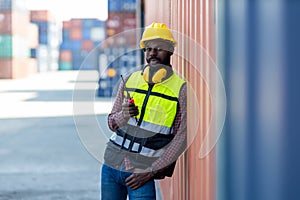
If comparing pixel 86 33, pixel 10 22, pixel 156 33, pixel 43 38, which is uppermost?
pixel 156 33

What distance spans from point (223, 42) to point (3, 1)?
42.7 metres

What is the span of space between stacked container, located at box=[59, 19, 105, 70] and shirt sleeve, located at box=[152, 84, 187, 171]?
184 feet

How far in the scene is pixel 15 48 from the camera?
42.5 meters

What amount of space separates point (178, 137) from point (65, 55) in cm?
6163

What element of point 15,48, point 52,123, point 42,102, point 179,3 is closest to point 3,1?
point 15,48

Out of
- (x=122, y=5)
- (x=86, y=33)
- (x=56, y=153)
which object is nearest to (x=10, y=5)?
(x=86, y=33)

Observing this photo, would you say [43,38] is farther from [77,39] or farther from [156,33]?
[156,33]

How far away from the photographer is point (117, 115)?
2379 mm

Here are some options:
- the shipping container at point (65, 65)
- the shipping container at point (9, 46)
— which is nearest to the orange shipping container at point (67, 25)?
the shipping container at point (65, 65)

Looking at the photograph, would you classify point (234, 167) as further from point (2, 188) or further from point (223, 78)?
point (2, 188)

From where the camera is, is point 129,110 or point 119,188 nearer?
point 129,110

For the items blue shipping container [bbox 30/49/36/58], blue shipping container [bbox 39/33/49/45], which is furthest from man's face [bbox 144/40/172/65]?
blue shipping container [bbox 39/33/49/45]

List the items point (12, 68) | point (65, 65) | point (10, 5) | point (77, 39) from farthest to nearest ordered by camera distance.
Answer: point (65, 65) < point (77, 39) < point (10, 5) < point (12, 68)

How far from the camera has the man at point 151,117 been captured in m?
2.27
